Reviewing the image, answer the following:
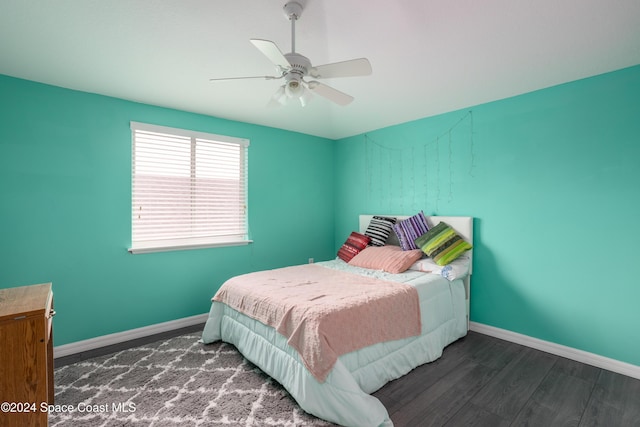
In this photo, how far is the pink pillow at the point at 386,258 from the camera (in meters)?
3.13

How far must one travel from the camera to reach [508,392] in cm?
216

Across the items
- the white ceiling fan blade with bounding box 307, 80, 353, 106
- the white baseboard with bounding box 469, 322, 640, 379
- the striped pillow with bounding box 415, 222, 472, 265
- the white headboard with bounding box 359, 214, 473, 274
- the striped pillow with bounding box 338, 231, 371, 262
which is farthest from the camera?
the striped pillow with bounding box 338, 231, 371, 262

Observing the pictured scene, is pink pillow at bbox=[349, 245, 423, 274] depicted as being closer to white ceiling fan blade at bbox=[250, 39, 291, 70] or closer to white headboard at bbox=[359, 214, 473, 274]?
white headboard at bbox=[359, 214, 473, 274]

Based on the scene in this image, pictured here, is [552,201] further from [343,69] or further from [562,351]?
[343,69]

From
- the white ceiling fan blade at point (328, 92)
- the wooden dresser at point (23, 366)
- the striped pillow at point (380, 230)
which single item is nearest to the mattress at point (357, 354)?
the striped pillow at point (380, 230)

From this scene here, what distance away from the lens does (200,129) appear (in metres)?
3.53

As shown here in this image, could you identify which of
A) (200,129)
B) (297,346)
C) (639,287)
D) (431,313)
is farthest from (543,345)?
(200,129)

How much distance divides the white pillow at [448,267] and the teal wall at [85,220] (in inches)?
84.2

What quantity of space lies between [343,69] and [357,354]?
1858mm

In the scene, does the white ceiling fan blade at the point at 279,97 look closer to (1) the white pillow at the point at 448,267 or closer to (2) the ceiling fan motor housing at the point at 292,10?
(2) the ceiling fan motor housing at the point at 292,10

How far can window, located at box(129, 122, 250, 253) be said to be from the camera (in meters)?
3.19

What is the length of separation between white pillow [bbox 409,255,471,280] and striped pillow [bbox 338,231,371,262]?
75cm

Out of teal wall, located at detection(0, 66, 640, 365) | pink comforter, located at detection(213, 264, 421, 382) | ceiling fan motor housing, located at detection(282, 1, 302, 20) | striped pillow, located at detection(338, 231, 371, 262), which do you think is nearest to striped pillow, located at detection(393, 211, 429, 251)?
teal wall, located at detection(0, 66, 640, 365)

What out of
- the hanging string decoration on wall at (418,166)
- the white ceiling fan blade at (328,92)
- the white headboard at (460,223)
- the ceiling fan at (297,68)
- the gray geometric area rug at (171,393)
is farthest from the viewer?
the hanging string decoration on wall at (418,166)
